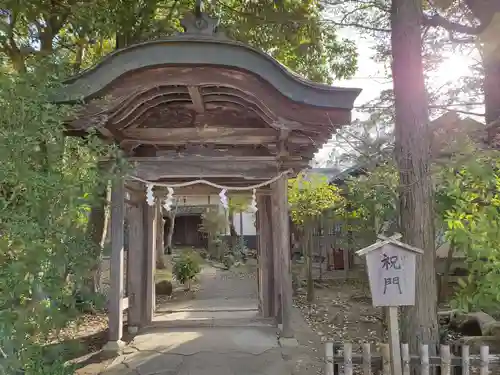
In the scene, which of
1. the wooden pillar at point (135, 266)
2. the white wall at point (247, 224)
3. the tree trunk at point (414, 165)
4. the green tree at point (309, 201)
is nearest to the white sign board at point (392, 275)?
the tree trunk at point (414, 165)

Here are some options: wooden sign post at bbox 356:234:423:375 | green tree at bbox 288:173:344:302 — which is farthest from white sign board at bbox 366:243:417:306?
green tree at bbox 288:173:344:302

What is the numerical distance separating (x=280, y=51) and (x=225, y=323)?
650cm

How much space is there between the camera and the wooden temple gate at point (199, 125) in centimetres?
472

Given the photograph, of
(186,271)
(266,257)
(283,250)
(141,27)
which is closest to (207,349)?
(283,250)

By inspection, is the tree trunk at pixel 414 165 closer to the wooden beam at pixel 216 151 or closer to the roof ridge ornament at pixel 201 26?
the roof ridge ornament at pixel 201 26

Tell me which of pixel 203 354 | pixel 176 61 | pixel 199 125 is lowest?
pixel 203 354

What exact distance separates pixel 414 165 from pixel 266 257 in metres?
4.14

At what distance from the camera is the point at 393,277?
389cm

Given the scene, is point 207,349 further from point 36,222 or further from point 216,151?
point 36,222

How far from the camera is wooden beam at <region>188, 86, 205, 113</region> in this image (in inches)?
200

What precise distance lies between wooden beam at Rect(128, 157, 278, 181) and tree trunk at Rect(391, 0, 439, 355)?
2.32 m

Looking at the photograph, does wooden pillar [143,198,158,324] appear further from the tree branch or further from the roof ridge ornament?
the tree branch

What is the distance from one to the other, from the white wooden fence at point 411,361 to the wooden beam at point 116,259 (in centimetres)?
331

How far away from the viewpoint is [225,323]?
7.46 meters
